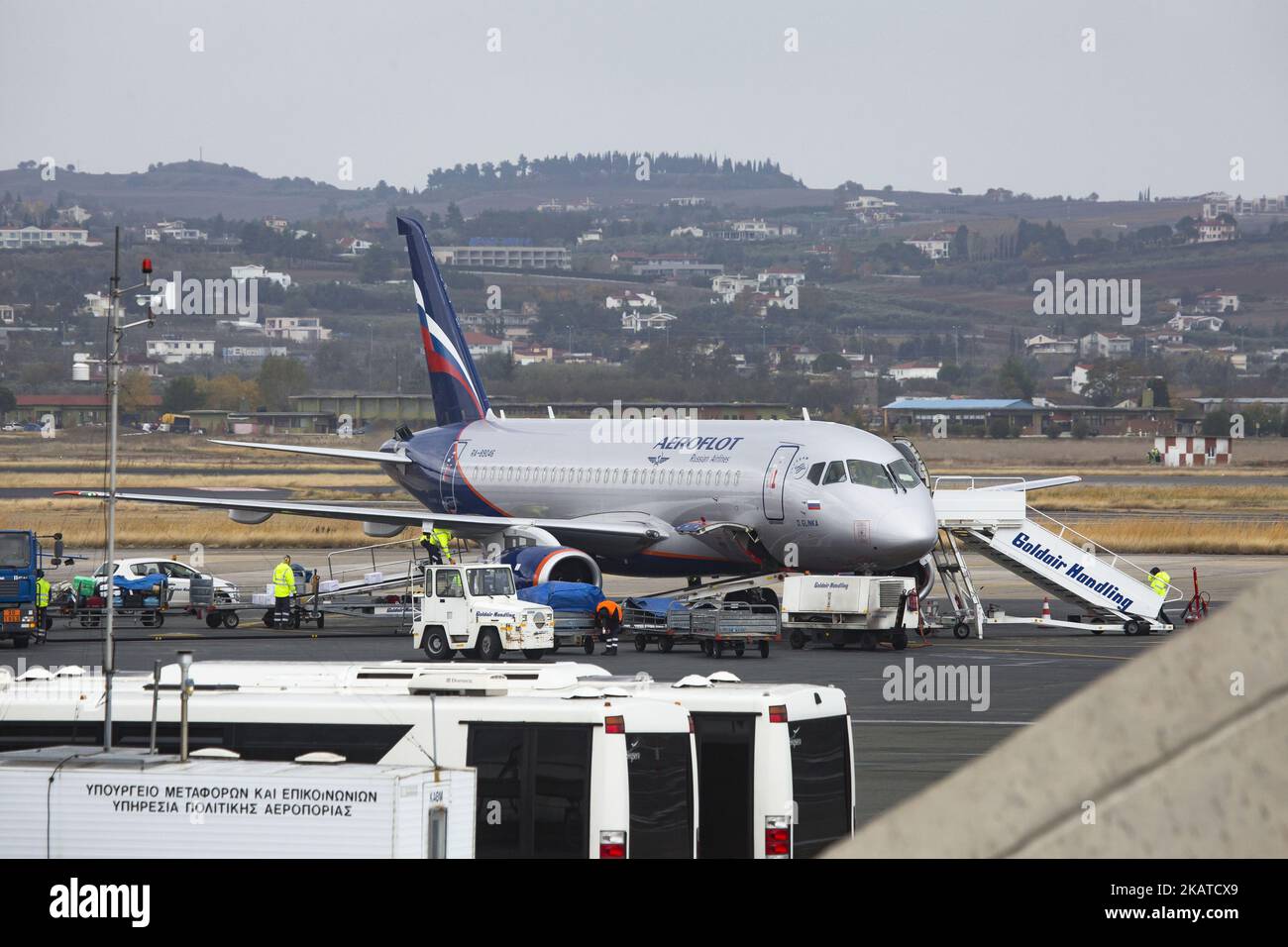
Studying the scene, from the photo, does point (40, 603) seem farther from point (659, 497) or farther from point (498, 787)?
point (498, 787)

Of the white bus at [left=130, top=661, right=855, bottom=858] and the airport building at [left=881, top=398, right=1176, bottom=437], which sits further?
the airport building at [left=881, top=398, right=1176, bottom=437]

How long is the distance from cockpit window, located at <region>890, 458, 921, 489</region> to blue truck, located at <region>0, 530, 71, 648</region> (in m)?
18.7

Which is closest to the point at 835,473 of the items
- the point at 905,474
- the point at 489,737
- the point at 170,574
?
the point at 905,474

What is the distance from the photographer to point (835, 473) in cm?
3738

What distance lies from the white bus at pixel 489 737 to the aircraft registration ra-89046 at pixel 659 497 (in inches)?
742

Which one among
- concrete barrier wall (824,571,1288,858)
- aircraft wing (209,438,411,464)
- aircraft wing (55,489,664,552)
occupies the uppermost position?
concrete barrier wall (824,571,1288,858)

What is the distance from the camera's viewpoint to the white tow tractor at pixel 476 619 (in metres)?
32.9

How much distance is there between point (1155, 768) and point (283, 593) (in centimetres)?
3850

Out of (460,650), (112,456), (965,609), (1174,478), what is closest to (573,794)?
(112,456)

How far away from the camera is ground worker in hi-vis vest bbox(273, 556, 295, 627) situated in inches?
1596

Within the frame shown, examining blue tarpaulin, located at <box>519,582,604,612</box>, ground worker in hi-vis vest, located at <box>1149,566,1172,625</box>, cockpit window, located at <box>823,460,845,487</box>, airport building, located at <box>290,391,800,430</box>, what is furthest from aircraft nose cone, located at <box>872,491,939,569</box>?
airport building, located at <box>290,391,800,430</box>

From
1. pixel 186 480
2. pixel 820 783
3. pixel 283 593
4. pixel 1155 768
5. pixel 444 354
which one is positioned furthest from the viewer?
pixel 186 480

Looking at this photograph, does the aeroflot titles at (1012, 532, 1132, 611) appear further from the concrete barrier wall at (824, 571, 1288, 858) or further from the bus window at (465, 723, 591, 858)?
the concrete barrier wall at (824, 571, 1288, 858)
